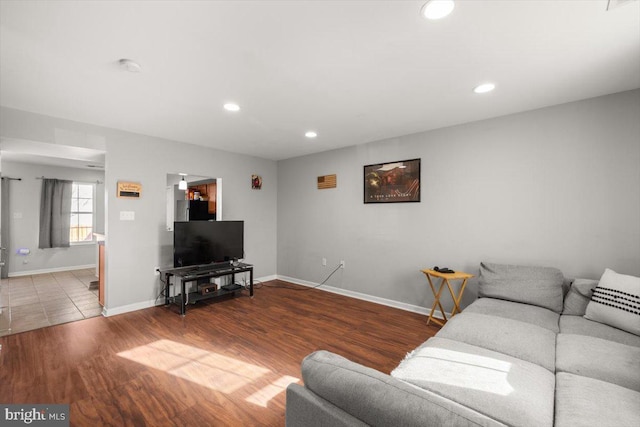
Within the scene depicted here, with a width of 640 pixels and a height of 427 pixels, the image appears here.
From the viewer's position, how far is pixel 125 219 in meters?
3.80

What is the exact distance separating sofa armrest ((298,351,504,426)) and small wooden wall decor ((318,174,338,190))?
3927mm

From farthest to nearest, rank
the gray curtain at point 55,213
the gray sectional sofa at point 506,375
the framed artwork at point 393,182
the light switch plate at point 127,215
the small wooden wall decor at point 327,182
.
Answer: the gray curtain at point 55,213 → the small wooden wall decor at point 327,182 → the framed artwork at point 393,182 → the light switch plate at point 127,215 → the gray sectional sofa at point 506,375

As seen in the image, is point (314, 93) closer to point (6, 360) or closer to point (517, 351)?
point (517, 351)

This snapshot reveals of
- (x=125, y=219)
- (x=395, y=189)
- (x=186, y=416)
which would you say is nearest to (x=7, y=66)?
(x=125, y=219)

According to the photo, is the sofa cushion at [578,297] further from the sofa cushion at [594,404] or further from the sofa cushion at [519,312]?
the sofa cushion at [594,404]

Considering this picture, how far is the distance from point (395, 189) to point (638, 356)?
285 cm

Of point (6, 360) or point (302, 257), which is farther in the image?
point (302, 257)

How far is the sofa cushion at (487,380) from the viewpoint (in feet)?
4.03

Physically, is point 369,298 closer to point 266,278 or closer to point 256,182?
point 266,278

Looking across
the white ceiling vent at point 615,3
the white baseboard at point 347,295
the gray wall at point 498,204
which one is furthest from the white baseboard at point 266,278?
the white ceiling vent at point 615,3

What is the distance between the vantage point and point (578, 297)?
2445 mm

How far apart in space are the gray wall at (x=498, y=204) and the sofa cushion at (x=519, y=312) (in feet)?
2.38

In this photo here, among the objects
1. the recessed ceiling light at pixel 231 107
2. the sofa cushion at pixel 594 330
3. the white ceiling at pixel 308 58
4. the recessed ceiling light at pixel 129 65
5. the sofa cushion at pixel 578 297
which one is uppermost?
the recessed ceiling light at pixel 231 107

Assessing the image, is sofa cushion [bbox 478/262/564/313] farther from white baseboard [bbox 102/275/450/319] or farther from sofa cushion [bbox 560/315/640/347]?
white baseboard [bbox 102/275/450/319]
